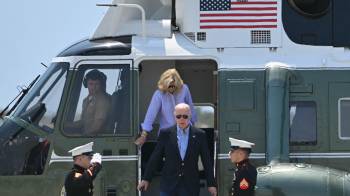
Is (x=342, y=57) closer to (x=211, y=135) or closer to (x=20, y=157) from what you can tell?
(x=211, y=135)

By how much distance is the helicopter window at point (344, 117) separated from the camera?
10.3 metres

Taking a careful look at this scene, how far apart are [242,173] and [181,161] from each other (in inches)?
29.0

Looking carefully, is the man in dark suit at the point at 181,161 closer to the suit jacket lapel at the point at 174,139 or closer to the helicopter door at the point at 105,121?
the suit jacket lapel at the point at 174,139

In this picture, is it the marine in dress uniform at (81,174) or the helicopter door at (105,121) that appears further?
the helicopter door at (105,121)

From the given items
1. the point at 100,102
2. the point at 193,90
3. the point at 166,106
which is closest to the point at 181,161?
the point at 166,106

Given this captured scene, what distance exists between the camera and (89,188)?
920 cm

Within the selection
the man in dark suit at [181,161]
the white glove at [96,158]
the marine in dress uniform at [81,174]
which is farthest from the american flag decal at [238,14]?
the marine in dress uniform at [81,174]

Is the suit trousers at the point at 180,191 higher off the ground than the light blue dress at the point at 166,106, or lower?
lower

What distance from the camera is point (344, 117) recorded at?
1036 centimetres

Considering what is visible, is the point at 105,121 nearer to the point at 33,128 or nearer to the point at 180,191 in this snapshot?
the point at 33,128

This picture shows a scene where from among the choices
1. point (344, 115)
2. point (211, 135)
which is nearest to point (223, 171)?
point (211, 135)

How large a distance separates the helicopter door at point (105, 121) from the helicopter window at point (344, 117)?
228 centimetres

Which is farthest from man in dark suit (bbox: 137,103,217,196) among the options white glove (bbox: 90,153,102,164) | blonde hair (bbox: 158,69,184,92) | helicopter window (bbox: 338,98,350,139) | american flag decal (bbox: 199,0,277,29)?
helicopter window (bbox: 338,98,350,139)

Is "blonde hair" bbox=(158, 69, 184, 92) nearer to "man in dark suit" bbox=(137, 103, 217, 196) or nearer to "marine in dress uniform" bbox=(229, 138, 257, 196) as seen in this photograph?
"man in dark suit" bbox=(137, 103, 217, 196)
